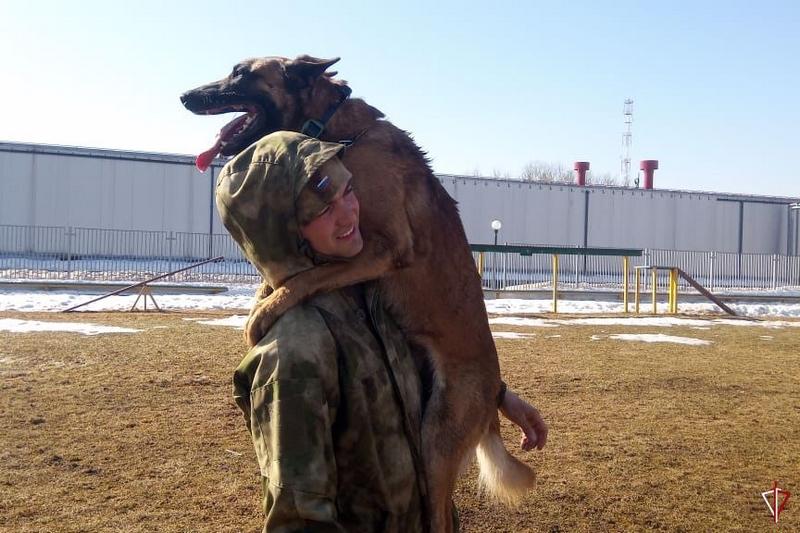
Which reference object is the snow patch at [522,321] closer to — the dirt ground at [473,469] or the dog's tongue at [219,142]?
the dirt ground at [473,469]

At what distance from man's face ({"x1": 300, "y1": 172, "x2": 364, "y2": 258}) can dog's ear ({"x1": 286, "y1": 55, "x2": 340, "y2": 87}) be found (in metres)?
1.77

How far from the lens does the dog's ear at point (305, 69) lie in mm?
3311

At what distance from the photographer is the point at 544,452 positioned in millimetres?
5410

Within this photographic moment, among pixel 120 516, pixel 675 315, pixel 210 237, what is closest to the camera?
pixel 120 516

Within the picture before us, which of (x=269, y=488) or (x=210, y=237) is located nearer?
(x=269, y=488)

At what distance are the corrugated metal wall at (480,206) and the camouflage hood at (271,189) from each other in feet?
82.8

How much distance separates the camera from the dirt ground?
4.19m

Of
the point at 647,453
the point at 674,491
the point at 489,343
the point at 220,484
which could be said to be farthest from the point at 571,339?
the point at 489,343

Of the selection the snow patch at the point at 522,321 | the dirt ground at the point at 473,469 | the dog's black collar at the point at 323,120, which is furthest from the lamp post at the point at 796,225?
the dog's black collar at the point at 323,120

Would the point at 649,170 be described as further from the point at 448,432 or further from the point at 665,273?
the point at 448,432

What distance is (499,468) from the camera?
105 inches

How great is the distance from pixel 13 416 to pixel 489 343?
16.6ft

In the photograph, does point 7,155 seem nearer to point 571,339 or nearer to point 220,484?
point 571,339

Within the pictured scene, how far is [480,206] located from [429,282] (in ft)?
90.8
